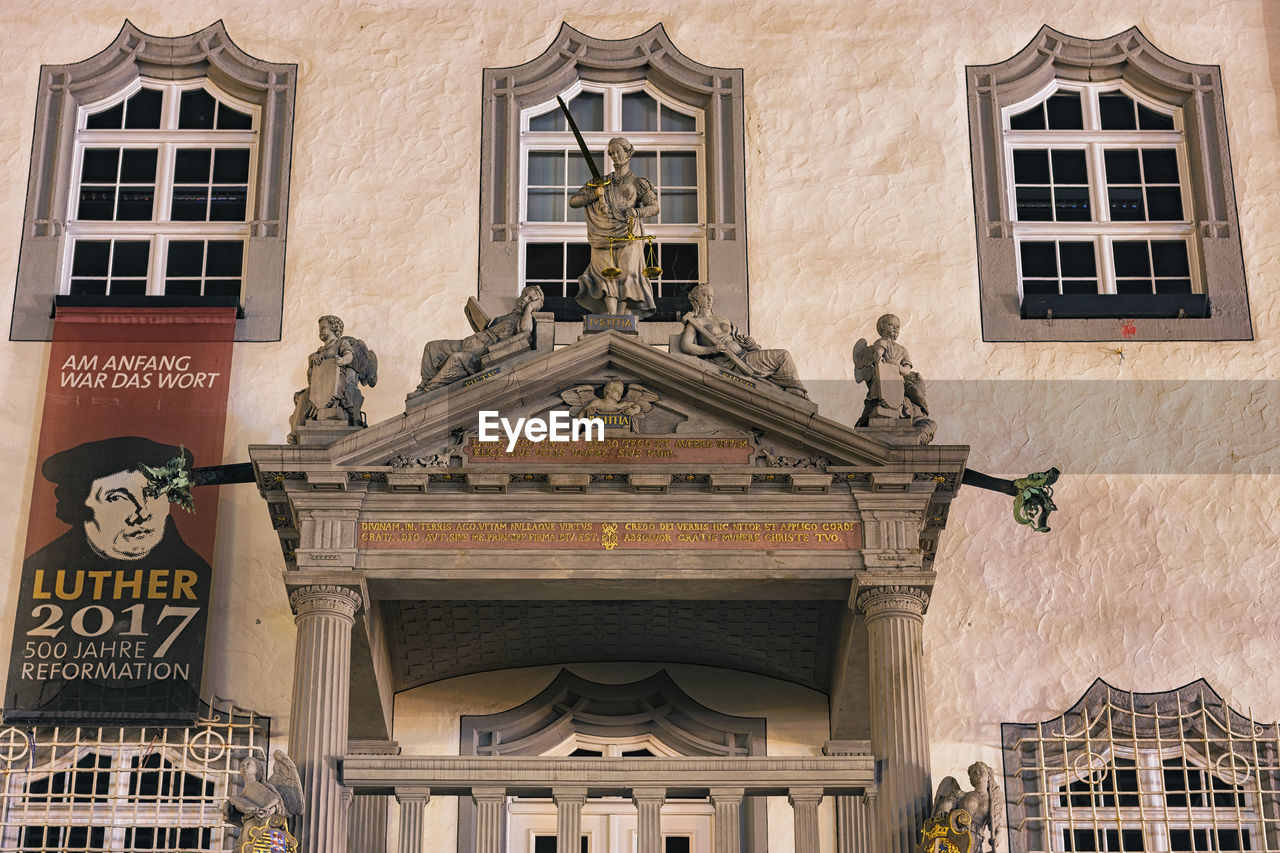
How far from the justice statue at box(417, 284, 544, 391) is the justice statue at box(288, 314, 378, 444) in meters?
0.56

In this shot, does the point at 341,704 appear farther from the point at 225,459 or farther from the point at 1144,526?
the point at 1144,526

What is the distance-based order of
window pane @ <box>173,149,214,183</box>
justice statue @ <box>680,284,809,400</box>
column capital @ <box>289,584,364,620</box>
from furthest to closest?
window pane @ <box>173,149,214,183</box>
justice statue @ <box>680,284,809,400</box>
column capital @ <box>289,584,364,620</box>

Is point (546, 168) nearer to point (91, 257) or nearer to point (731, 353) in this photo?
point (91, 257)

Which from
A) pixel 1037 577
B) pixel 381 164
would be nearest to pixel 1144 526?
pixel 1037 577

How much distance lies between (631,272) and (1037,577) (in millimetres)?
5205

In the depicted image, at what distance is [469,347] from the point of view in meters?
17.1

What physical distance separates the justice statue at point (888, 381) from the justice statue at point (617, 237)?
1.99 metres

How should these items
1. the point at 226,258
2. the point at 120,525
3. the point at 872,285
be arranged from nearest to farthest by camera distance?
the point at 120,525 → the point at 872,285 → the point at 226,258

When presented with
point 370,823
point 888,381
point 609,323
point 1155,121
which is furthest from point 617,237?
point 1155,121

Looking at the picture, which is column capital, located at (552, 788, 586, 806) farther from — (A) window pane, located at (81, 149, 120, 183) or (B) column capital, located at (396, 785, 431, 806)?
(A) window pane, located at (81, 149, 120, 183)

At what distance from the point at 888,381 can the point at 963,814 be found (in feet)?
12.4

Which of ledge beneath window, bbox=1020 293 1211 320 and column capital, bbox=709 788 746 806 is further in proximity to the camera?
ledge beneath window, bbox=1020 293 1211 320

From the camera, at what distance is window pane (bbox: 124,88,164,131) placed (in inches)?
887

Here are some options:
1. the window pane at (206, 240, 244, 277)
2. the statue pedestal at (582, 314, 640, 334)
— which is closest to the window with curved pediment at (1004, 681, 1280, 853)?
the statue pedestal at (582, 314, 640, 334)
